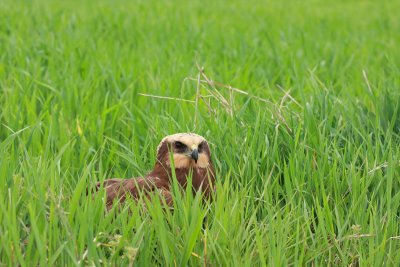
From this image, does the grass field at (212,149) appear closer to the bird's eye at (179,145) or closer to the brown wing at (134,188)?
the brown wing at (134,188)

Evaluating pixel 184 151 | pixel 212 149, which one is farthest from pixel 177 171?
pixel 212 149

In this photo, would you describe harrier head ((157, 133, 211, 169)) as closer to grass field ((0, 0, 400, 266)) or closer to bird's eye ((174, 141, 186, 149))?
bird's eye ((174, 141, 186, 149))

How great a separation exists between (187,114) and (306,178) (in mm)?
988

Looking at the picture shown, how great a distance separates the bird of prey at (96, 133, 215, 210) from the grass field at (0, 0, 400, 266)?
0.35 ft

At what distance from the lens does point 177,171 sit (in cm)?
295

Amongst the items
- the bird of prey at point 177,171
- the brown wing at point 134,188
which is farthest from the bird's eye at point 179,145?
the brown wing at point 134,188

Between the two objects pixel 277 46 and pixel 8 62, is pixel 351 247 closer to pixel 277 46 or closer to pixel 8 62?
pixel 8 62

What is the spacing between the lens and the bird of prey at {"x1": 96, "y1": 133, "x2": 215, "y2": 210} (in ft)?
9.30

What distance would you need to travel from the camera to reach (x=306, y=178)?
10.2 ft

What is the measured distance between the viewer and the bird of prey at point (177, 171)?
2834 millimetres

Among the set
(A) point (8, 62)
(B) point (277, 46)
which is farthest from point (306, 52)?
(A) point (8, 62)

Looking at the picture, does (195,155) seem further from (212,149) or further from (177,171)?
(212,149)

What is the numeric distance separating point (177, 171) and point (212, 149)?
39 centimetres

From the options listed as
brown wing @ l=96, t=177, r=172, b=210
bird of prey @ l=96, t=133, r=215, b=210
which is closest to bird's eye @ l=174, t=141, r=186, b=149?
bird of prey @ l=96, t=133, r=215, b=210
